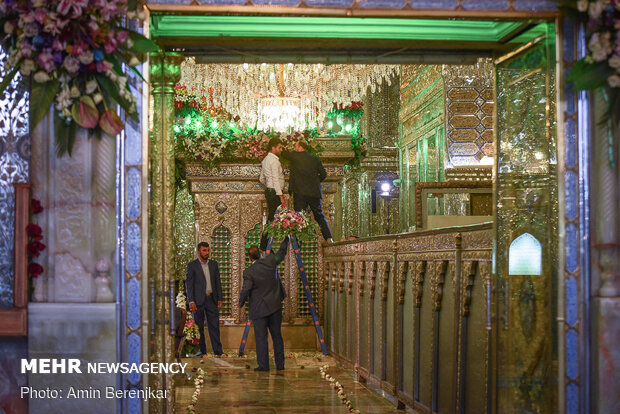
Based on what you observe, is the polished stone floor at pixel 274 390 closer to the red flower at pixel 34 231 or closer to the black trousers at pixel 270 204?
the black trousers at pixel 270 204

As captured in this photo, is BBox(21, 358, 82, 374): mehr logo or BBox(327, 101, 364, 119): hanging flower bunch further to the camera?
BBox(327, 101, 364, 119): hanging flower bunch

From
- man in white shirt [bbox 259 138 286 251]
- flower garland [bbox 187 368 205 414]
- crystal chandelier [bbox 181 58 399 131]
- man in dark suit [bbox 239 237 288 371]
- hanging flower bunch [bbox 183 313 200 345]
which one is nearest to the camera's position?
flower garland [bbox 187 368 205 414]

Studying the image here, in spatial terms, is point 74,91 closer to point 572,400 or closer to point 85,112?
point 85,112

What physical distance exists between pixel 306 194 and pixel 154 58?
6720 millimetres

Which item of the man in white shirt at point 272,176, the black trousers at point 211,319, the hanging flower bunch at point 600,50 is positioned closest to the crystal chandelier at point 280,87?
the man in white shirt at point 272,176

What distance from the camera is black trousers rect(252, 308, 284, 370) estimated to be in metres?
10.2

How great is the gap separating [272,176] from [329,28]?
6961mm

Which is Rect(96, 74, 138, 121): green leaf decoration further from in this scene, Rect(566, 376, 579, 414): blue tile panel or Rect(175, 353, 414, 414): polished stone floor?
Rect(175, 353, 414, 414): polished stone floor

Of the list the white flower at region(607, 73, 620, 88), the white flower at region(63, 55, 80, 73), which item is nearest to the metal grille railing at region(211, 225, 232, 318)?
the white flower at region(63, 55, 80, 73)

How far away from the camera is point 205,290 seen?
11.4 metres

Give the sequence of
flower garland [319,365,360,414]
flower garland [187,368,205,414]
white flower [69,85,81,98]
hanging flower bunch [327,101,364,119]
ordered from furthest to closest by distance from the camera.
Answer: hanging flower bunch [327,101,364,119], flower garland [319,365,360,414], flower garland [187,368,205,414], white flower [69,85,81,98]

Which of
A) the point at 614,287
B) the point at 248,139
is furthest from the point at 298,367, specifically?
the point at 614,287

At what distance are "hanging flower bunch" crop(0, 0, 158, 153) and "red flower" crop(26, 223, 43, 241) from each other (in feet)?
1.35

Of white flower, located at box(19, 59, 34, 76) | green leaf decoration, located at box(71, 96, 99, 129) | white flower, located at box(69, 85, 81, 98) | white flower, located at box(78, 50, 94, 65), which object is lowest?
green leaf decoration, located at box(71, 96, 99, 129)
